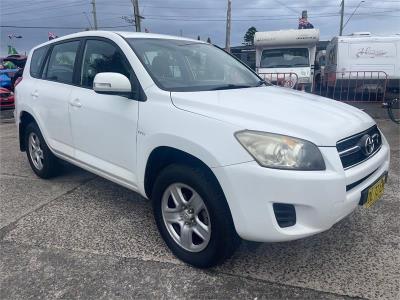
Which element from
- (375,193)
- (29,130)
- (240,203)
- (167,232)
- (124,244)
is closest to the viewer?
(240,203)

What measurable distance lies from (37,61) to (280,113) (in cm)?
345

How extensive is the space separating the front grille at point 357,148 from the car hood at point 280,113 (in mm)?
45

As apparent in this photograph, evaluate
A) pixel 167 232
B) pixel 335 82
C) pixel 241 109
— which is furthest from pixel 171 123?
pixel 335 82

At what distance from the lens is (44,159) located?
448cm

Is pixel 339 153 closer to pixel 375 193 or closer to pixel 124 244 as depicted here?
pixel 375 193

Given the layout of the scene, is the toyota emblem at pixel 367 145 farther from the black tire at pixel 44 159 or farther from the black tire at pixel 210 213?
the black tire at pixel 44 159

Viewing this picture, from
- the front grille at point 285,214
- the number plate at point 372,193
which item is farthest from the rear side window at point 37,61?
the number plate at point 372,193

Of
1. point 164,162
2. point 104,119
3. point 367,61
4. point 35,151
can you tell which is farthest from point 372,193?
point 367,61

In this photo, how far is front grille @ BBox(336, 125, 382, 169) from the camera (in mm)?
2371

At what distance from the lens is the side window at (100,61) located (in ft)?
10.5

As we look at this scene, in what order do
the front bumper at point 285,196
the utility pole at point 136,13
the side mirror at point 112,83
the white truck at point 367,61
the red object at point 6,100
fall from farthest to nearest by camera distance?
the utility pole at point 136,13, the white truck at point 367,61, the red object at point 6,100, the side mirror at point 112,83, the front bumper at point 285,196

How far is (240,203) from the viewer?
89.1 inches

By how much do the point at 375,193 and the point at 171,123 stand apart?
155 cm

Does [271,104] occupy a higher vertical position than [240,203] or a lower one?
higher
